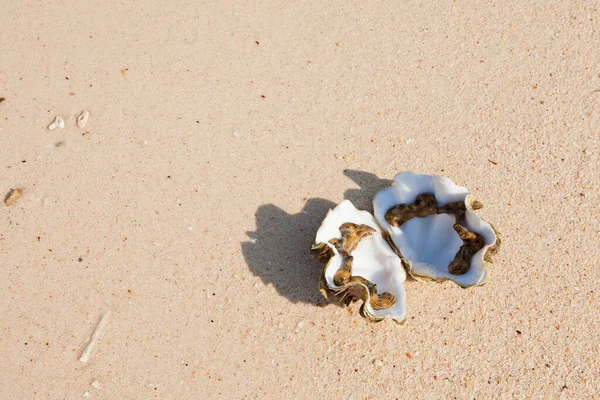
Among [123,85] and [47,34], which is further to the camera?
[47,34]

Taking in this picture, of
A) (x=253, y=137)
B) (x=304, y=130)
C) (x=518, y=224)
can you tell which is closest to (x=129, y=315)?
(x=253, y=137)

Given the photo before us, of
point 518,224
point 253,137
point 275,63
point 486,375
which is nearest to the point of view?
point 486,375

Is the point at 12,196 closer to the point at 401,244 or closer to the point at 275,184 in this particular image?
the point at 275,184

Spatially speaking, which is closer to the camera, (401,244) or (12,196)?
(401,244)

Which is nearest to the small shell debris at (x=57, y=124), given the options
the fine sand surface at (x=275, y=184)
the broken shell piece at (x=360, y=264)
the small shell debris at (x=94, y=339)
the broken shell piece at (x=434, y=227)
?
the fine sand surface at (x=275, y=184)

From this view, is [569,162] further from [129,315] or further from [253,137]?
[129,315]

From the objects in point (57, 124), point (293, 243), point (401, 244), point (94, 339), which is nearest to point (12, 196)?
point (57, 124)
